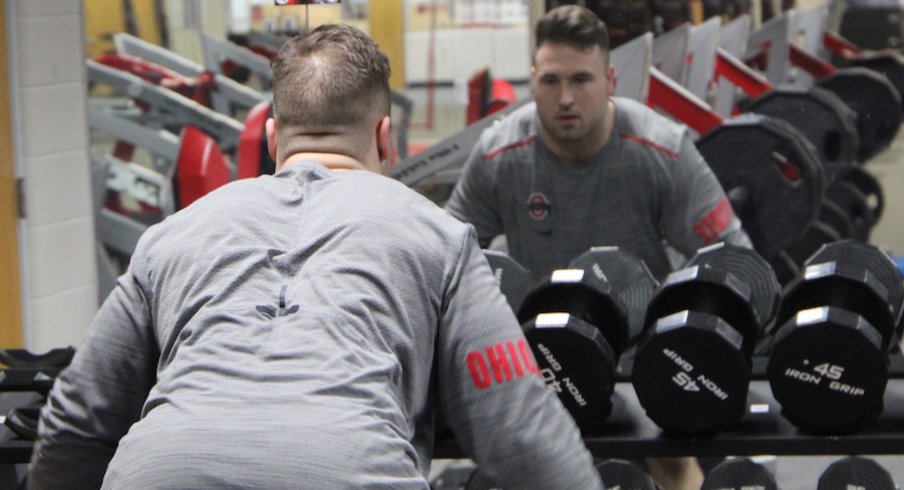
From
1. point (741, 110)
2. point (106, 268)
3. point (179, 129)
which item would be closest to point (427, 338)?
point (106, 268)

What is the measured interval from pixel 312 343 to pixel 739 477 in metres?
1.54

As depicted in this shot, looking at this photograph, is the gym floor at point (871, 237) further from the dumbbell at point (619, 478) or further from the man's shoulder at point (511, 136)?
the man's shoulder at point (511, 136)

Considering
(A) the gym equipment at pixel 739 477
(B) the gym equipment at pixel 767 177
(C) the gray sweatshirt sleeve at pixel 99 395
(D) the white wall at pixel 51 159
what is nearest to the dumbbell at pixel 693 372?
(A) the gym equipment at pixel 739 477

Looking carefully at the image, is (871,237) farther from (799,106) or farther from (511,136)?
(511,136)

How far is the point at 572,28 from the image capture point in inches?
135

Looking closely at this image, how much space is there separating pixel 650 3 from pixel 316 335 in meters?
4.90

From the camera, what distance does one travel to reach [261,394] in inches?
54.6

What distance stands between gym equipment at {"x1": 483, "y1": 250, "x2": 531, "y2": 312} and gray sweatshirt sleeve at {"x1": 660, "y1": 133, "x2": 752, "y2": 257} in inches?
30.7

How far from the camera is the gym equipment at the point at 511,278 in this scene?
254 centimetres

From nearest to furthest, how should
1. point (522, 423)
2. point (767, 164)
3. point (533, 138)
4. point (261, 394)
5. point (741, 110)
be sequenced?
point (261, 394)
point (522, 423)
point (533, 138)
point (767, 164)
point (741, 110)

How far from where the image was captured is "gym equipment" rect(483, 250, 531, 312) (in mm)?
2537

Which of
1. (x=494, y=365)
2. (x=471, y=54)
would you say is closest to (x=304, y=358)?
(x=494, y=365)

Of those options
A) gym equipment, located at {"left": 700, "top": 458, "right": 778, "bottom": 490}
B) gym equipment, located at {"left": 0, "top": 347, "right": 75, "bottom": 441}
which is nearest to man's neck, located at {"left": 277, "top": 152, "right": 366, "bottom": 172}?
gym equipment, located at {"left": 0, "top": 347, "right": 75, "bottom": 441}

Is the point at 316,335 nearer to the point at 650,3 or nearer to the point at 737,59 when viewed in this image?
the point at 650,3
